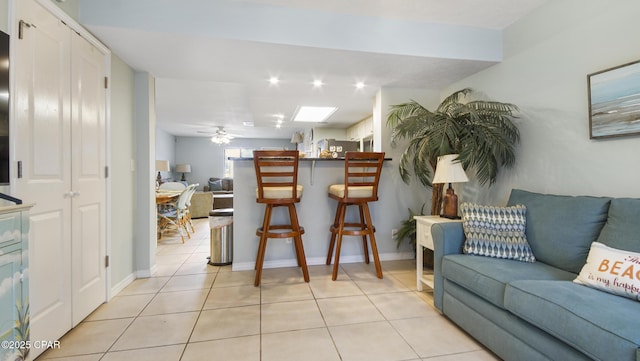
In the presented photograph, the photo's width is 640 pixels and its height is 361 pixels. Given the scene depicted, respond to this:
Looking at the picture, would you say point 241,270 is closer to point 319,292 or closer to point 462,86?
point 319,292

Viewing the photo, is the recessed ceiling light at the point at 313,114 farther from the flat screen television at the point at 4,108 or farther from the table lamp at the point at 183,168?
the table lamp at the point at 183,168

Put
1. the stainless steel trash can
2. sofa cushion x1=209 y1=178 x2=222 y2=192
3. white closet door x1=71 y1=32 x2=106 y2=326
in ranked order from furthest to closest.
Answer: sofa cushion x1=209 y1=178 x2=222 y2=192 < the stainless steel trash can < white closet door x1=71 y1=32 x2=106 y2=326

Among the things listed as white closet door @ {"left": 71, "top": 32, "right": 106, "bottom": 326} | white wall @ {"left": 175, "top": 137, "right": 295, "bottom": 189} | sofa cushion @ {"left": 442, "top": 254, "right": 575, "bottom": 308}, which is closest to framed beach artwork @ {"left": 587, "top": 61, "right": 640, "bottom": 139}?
sofa cushion @ {"left": 442, "top": 254, "right": 575, "bottom": 308}

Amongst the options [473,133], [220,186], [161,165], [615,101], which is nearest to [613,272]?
[615,101]

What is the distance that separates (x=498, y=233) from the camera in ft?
6.21

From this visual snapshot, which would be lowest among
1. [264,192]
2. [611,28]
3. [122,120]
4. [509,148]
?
[264,192]

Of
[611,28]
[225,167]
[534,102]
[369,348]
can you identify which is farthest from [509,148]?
[225,167]

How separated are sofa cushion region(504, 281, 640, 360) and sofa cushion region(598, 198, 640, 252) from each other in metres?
0.36

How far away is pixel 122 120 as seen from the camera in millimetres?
2527

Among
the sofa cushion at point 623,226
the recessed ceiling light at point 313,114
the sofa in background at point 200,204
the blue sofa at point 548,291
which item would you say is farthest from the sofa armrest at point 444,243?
the sofa in background at point 200,204

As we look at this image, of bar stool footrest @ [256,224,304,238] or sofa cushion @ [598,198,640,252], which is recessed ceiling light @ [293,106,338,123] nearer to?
bar stool footrest @ [256,224,304,238]

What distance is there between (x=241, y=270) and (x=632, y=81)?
3410 mm

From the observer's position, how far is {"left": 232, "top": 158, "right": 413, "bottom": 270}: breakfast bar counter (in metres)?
2.99

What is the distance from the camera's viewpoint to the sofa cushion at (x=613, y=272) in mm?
1224
